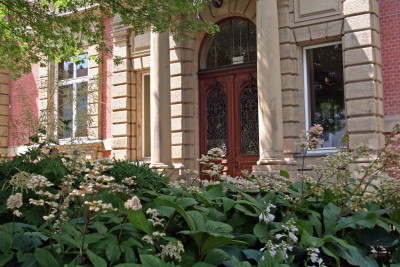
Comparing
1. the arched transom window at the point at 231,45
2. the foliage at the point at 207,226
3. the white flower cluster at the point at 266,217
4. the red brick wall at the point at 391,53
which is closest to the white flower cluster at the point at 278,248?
the foliage at the point at 207,226

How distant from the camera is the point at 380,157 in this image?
2764 mm

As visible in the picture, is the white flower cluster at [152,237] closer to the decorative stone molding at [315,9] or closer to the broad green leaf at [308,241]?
the broad green leaf at [308,241]

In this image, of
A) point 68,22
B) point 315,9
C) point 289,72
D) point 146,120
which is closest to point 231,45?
point 289,72

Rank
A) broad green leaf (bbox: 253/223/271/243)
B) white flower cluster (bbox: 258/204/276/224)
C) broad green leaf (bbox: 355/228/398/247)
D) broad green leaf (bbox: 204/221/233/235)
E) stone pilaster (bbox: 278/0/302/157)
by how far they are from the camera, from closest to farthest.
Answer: broad green leaf (bbox: 204/221/233/235)
broad green leaf (bbox: 253/223/271/243)
white flower cluster (bbox: 258/204/276/224)
broad green leaf (bbox: 355/228/398/247)
stone pilaster (bbox: 278/0/302/157)

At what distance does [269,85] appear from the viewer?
1081 centimetres

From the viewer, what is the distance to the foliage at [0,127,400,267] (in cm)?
203

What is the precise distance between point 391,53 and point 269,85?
9.27 feet

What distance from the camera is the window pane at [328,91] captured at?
453 inches

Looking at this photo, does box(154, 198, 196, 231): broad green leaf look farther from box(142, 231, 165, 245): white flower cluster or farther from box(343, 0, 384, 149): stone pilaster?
box(343, 0, 384, 149): stone pilaster

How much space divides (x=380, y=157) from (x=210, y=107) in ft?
35.6

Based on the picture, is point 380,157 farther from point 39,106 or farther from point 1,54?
point 39,106

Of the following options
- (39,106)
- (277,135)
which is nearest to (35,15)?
(277,135)

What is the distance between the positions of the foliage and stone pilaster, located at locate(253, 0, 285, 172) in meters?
7.48

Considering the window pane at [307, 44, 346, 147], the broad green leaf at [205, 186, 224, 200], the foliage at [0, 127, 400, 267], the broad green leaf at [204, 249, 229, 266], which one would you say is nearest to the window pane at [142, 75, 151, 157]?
the window pane at [307, 44, 346, 147]
